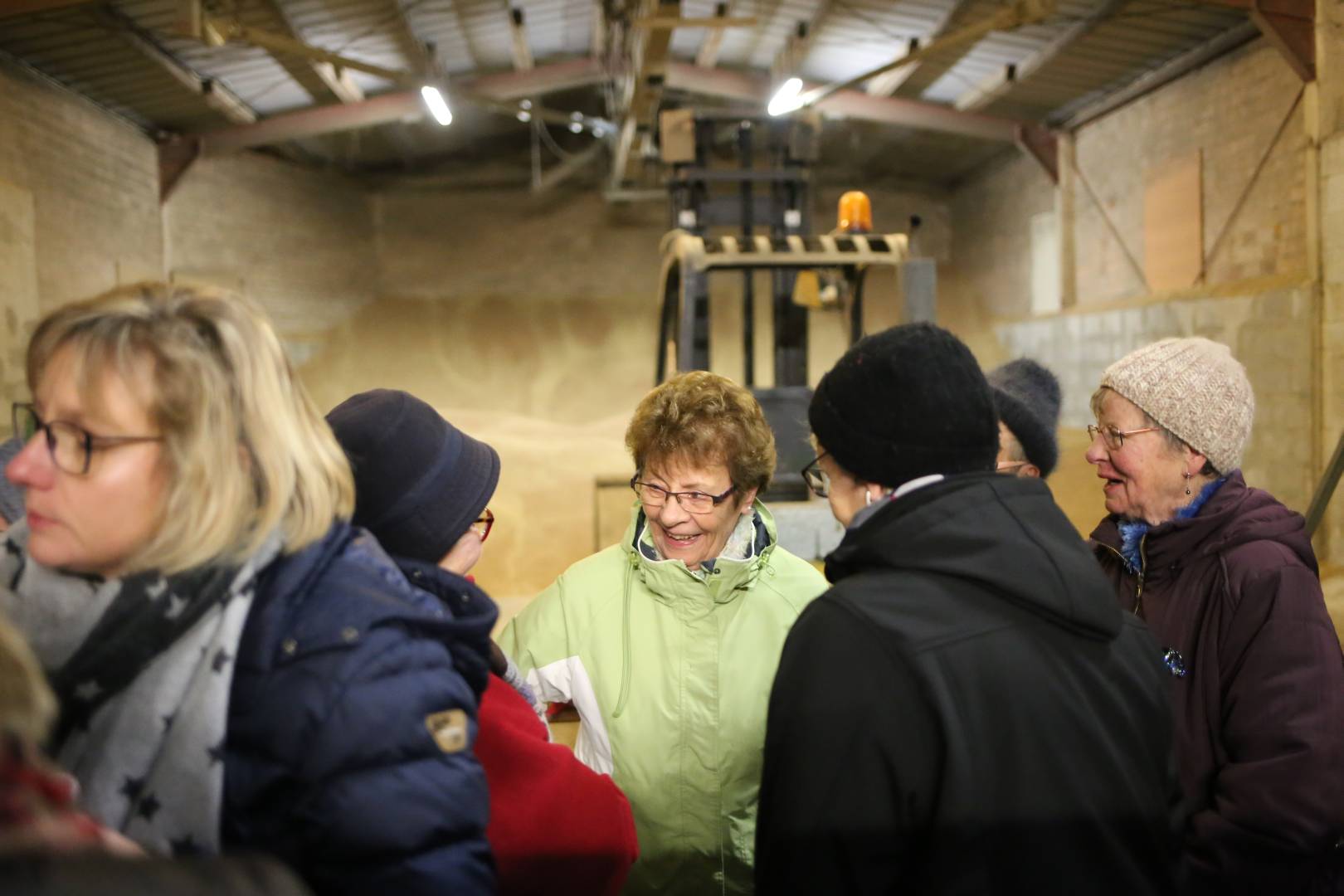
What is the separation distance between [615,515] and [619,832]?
19.2ft

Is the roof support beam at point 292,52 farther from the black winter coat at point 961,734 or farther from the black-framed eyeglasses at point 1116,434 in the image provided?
the black winter coat at point 961,734

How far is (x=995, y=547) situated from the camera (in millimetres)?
1290

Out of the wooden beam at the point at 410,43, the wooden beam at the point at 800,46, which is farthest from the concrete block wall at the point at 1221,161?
the wooden beam at the point at 410,43

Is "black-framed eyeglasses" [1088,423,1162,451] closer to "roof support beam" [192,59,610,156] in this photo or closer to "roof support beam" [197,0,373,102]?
"roof support beam" [197,0,373,102]

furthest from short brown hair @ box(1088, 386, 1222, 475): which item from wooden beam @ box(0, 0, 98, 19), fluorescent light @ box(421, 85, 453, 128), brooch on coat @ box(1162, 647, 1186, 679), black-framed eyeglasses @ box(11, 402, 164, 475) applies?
fluorescent light @ box(421, 85, 453, 128)

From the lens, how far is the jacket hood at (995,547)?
127 cm

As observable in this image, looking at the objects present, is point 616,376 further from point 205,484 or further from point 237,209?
point 205,484

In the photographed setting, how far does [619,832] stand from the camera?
1.43 meters

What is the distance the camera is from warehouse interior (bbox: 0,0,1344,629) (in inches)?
308

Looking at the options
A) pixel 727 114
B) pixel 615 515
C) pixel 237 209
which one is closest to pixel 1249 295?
pixel 727 114

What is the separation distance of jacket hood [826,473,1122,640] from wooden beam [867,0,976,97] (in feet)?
28.6

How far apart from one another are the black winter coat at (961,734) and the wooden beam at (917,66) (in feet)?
29.0

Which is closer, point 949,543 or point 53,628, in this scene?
point 53,628

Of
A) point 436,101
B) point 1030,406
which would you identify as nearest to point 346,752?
point 1030,406
